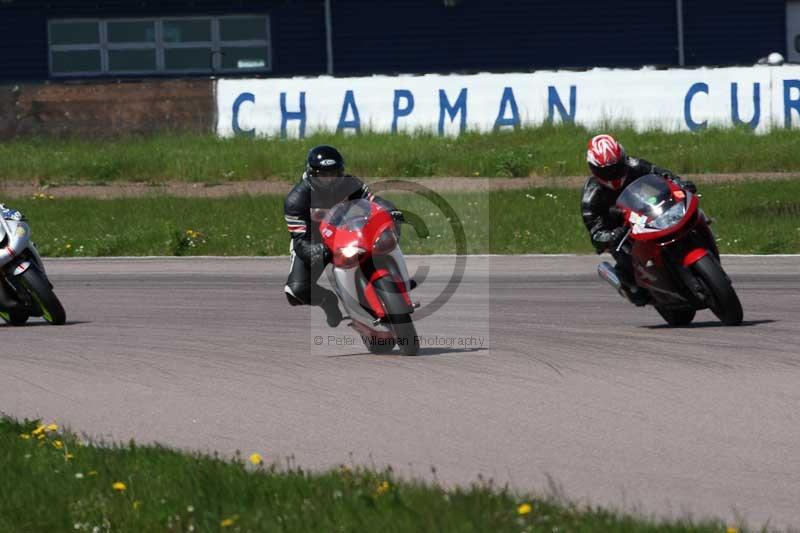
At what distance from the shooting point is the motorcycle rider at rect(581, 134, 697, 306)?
12.4m

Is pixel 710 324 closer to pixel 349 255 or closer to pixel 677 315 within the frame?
pixel 677 315

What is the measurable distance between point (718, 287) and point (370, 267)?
261 centimetres

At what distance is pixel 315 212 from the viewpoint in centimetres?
1185

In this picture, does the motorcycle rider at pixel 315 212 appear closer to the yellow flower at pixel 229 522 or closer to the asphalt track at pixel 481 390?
the asphalt track at pixel 481 390

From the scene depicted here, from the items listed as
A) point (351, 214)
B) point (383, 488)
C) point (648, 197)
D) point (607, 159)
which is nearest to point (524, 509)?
point (383, 488)

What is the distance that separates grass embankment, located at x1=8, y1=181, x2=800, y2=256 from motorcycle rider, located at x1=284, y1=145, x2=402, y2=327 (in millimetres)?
8026

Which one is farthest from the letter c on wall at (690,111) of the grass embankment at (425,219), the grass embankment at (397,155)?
the grass embankment at (425,219)

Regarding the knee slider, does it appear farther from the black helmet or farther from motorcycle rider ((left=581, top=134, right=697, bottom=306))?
motorcycle rider ((left=581, top=134, right=697, bottom=306))

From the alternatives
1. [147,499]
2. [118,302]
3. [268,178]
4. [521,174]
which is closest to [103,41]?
[268,178]

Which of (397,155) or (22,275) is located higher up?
(397,155)

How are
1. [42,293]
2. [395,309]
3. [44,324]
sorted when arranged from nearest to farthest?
[395,309] < [42,293] < [44,324]

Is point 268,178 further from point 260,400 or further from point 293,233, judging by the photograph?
point 260,400

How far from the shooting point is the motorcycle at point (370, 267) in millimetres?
10906

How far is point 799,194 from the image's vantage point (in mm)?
22516
